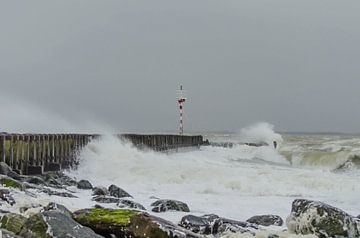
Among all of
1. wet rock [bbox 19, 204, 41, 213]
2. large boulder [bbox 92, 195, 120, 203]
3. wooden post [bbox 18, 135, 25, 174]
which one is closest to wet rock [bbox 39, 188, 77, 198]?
large boulder [bbox 92, 195, 120, 203]

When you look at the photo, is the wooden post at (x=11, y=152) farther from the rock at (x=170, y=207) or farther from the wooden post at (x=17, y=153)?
the rock at (x=170, y=207)

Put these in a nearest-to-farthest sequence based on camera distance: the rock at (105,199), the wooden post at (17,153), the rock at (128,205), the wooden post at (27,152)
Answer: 1. the rock at (128,205)
2. the rock at (105,199)
3. the wooden post at (17,153)
4. the wooden post at (27,152)

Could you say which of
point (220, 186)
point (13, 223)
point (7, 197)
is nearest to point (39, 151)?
point (220, 186)

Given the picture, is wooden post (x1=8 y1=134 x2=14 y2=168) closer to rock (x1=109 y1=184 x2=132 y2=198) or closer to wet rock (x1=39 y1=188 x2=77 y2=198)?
wet rock (x1=39 y1=188 x2=77 y2=198)

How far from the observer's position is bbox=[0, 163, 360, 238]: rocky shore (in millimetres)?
5180

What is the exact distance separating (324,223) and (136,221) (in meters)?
2.80

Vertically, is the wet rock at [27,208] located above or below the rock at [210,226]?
above

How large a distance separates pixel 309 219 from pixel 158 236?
253 centimetres

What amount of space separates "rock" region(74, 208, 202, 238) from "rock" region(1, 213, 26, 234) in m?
0.72

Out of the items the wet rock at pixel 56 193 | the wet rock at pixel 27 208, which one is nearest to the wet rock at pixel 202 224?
the wet rock at pixel 27 208

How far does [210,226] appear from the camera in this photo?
6844 millimetres

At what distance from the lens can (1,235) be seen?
15.2ft

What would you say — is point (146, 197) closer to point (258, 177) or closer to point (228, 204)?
point (228, 204)

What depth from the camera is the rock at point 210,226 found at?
22.3 feet
